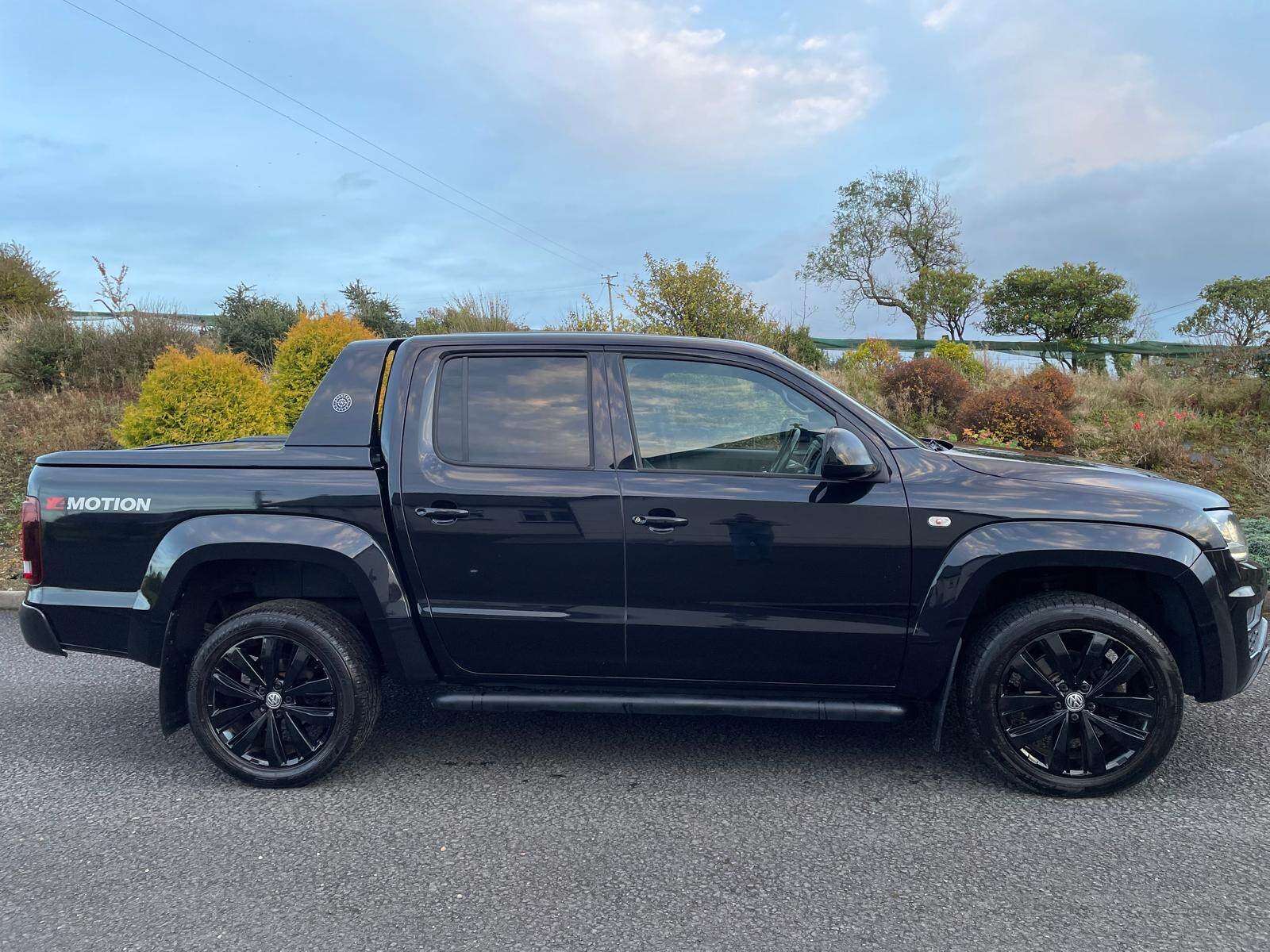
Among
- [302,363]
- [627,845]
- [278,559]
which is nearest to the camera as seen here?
[627,845]

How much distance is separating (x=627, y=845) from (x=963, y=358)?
12.6 meters

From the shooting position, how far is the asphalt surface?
2480 millimetres

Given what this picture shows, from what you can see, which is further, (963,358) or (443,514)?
(963,358)

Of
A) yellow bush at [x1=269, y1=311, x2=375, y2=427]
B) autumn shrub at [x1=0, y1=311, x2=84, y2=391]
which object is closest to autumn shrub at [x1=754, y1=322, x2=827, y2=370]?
yellow bush at [x1=269, y1=311, x2=375, y2=427]

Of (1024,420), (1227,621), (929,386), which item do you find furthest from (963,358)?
(1227,621)

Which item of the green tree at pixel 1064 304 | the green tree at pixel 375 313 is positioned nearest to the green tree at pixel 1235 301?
the green tree at pixel 1064 304

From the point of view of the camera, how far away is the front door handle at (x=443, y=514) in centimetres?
326

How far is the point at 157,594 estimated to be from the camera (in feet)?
10.9

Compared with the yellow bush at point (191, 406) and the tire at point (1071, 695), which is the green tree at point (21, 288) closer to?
the yellow bush at point (191, 406)

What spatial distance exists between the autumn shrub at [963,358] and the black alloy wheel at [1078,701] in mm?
10096

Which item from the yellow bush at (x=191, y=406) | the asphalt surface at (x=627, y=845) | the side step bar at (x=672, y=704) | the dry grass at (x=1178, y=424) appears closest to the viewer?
the asphalt surface at (x=627, y=845)

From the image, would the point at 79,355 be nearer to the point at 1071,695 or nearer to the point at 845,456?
the point at 845,456

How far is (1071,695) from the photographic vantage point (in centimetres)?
318

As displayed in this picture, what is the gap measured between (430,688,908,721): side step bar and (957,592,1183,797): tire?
39 centimetres
